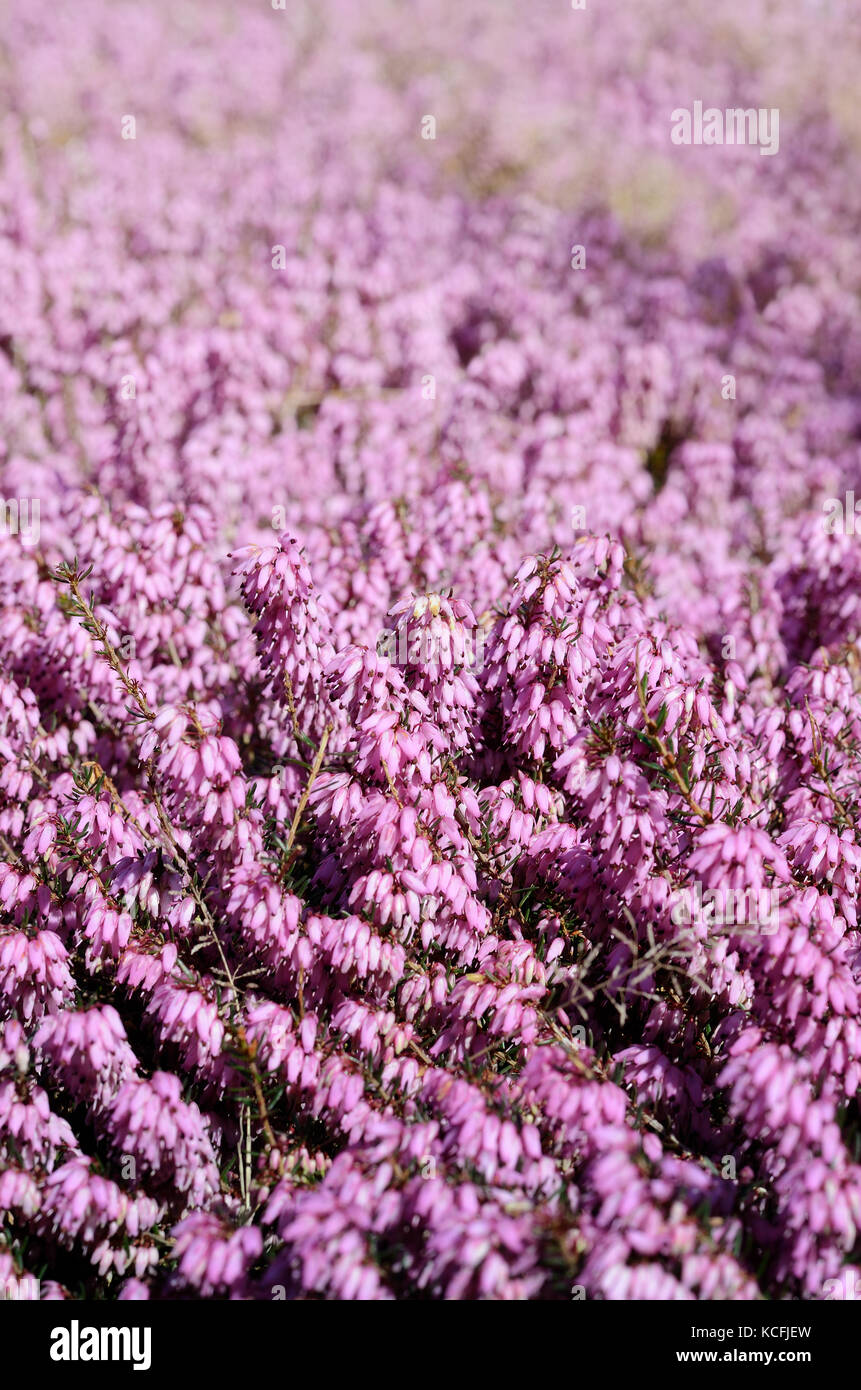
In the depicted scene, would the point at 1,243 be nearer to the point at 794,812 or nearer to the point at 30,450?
the point at 30,450

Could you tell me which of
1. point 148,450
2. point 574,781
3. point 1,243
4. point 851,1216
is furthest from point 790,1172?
point 1,243

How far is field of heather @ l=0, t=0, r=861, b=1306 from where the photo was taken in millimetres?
3549

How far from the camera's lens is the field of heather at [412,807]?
3.55 m

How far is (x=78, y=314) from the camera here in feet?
35.7

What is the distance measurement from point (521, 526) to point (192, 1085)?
5.25m

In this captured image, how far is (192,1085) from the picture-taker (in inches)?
168

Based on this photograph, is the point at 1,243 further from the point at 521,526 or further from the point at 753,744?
the point at 753,744

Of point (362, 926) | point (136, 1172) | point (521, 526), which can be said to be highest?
point (521, 526)

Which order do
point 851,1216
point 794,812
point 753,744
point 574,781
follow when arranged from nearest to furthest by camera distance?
point 851,1216 < point 574,781 < point 794,812 < point 753,744

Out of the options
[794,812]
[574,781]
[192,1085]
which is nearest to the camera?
[574,781]

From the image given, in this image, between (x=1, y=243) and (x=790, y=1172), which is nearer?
(x=790, y=1172)

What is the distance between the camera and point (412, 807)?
406 cm

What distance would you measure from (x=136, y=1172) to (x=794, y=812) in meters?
3.31

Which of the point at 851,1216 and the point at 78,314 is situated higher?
the point at 78,314
